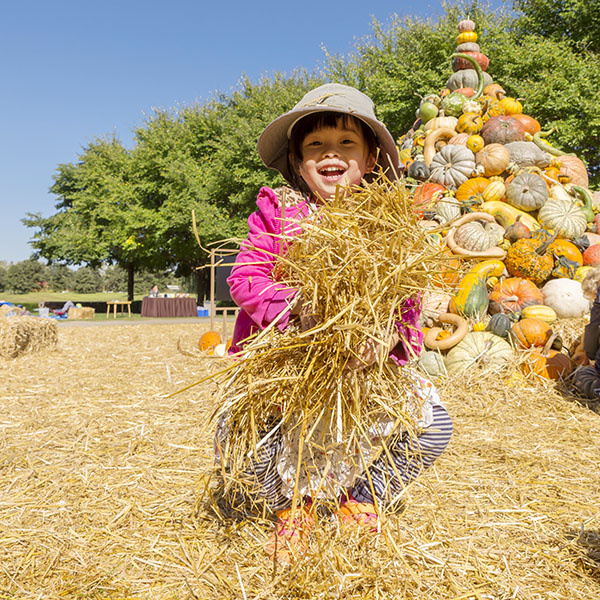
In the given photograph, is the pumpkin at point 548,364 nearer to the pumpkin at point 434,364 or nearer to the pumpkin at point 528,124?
the pumpkin at point 434,364

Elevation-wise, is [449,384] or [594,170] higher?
[594,170]

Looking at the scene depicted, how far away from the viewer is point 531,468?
3.12 meters

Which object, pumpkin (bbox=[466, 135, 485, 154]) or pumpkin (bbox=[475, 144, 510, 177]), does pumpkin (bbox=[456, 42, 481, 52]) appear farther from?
pumpkin (bbox=[475, 144, 510, 177])

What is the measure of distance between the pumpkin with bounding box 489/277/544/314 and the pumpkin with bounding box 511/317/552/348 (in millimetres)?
391

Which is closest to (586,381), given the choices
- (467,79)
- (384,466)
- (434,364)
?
(434,364)

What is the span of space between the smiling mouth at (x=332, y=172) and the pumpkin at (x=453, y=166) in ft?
17.8

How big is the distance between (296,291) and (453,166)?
629 centimetres

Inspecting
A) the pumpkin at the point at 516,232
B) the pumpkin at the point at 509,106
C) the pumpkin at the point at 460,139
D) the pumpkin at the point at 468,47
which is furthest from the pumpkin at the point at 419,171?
the pumpkin at the point at 468,47

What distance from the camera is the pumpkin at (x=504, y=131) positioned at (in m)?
7.50

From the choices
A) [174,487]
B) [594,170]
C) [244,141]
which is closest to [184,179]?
[244,141]

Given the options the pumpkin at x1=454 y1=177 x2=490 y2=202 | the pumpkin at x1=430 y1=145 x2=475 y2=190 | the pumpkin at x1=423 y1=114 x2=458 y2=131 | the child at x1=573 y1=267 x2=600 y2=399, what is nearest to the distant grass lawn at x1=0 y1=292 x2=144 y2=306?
the pumpkin at x1=423 y1=114 x2=458 y2=131

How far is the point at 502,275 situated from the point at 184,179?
69.7ft

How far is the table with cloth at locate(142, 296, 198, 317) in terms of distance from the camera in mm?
23906

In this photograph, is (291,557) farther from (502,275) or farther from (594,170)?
(594,170)
